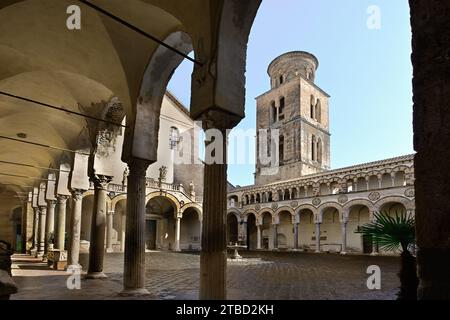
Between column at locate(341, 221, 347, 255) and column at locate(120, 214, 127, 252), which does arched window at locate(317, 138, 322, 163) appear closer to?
column at locate(341, 221, 347, 255)

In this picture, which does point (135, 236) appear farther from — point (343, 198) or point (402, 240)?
point (343, 198)

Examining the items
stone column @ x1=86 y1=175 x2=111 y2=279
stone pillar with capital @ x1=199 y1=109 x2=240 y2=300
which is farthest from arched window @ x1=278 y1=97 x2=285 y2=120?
stone pillar with capital @ x1=199 y1=109 x2=240 y2=300

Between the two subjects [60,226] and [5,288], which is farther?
[60,226]

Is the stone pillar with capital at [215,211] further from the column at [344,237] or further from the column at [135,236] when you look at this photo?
the column at [344,237]

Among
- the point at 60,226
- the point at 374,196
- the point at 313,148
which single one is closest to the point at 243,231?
the point at 313,148

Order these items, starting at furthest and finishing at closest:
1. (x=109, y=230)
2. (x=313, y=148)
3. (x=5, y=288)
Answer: (x=313, y=148)
(x=109, y=230)
(x=5, y=288)

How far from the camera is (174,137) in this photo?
32.8 m

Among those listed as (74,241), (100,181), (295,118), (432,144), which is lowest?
(74,241)

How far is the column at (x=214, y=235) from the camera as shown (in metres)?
4.23

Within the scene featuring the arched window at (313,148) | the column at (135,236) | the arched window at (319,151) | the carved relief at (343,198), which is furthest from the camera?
the arched window at (319,151)

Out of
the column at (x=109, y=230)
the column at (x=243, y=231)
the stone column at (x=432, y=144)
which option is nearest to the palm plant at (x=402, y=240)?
the stone column at (x=432, y=144)

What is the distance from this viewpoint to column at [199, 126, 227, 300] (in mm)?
4234

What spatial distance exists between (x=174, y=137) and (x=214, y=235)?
2905cm

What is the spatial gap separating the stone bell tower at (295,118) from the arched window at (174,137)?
12664 mm
